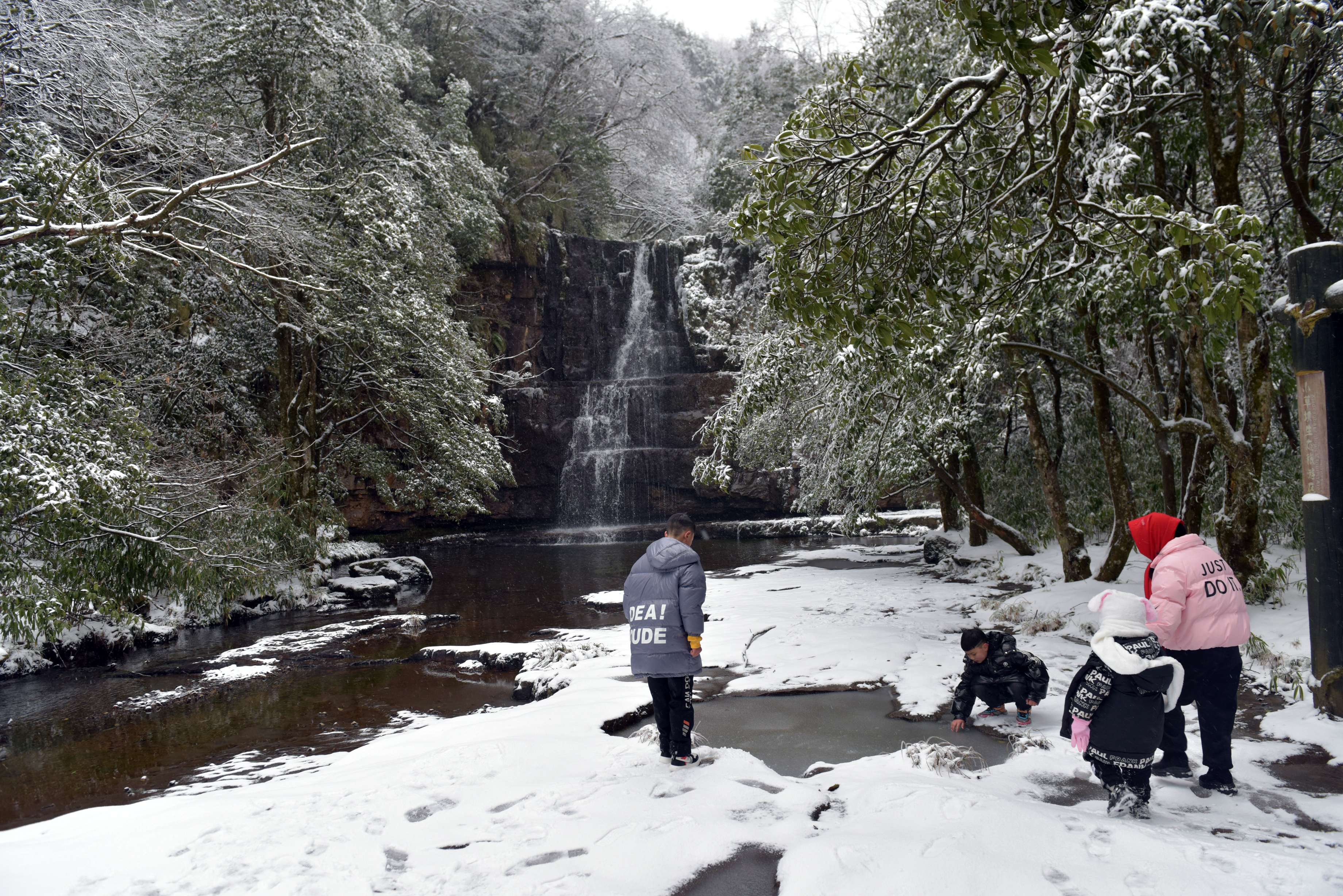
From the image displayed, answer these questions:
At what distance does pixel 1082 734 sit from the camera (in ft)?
12.6

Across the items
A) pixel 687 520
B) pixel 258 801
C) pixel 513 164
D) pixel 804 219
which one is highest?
pixel 513 164

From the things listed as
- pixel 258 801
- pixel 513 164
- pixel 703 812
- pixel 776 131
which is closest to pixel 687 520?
pixel 703 812

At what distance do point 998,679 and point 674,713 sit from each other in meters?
2.32

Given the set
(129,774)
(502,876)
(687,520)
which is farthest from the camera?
(129,774)

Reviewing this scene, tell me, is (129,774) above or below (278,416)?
below

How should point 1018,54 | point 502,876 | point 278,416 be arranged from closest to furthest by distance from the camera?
point 1018,54 < point 502,876 < point 278,416

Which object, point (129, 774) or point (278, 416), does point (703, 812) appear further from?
point (278, 416)

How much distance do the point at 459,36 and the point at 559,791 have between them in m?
29.4

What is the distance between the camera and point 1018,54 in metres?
3.10

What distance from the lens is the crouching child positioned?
5.34 meters

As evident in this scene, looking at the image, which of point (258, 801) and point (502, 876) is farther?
point (258, 801)

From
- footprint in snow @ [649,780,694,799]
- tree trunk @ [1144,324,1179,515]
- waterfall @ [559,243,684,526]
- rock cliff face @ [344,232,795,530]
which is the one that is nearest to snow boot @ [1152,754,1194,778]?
footprint in snow @ [649,780,694,799]

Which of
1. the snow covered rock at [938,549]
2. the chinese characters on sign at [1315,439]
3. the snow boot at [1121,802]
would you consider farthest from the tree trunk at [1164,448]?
the snow boot at [1121,802]

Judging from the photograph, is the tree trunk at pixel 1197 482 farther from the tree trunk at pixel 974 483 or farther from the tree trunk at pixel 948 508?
the tree trunk at pixel 948 508
